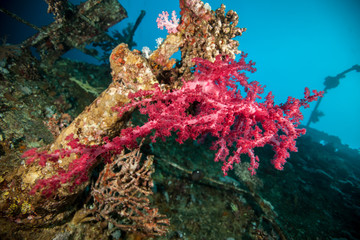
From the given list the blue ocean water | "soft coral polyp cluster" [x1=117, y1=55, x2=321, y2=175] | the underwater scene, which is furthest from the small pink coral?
the blue ocean water

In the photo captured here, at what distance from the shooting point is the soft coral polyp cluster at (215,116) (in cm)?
191

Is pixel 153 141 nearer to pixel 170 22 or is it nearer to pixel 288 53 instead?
pixel 170 22

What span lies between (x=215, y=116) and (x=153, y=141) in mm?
918

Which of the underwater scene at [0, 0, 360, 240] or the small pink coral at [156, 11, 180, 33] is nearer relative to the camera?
the underwater scene at [0, 0, 360, 240]

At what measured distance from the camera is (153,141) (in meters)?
2.11

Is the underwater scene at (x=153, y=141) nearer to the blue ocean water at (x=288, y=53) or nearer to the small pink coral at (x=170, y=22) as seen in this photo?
the small pink coral at (x=170, y=22)

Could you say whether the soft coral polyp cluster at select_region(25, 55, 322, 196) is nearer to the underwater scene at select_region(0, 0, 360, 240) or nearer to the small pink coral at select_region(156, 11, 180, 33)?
the underwater scene at select_region(0, 0, 360, 240)

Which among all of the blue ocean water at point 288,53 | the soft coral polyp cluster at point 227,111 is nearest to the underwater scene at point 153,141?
the soft coral polyp cluster at point 227,111

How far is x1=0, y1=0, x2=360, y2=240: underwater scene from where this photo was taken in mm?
2059

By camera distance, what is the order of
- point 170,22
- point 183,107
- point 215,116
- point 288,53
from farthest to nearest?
point 288,53, point 170,22, point 183,107, point 215,116

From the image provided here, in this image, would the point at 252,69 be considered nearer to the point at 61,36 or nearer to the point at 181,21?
the point at 181,21

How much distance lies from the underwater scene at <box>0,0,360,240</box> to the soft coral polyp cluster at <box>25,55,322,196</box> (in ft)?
0.06

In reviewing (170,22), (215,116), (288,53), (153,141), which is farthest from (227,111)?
(288,53)

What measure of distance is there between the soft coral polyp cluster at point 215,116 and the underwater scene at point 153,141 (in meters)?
0.02
